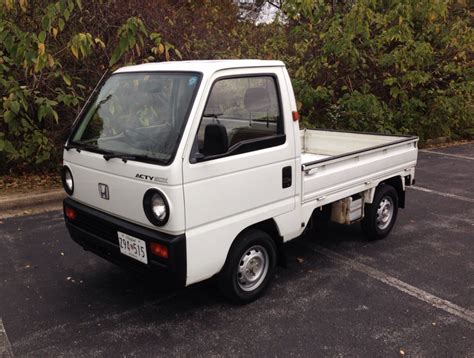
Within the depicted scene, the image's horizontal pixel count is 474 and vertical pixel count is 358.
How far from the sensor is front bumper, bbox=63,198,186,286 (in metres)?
2.83

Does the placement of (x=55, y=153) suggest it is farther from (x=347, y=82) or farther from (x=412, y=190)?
(x=347, y=82)

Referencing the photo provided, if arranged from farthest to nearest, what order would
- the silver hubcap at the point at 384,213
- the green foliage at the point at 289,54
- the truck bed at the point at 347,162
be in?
the green foliage at the point at 289,54 < the silver hubcap at the point at 384,213 < the truck bed at the point at 347,162

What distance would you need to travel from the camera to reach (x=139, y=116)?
10.9 feet

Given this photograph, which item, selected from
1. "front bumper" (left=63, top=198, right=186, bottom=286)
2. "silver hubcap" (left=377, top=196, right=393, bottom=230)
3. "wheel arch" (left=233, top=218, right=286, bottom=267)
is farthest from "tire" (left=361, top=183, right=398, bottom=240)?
"front bumper" (left=63, top=198, right=186, bottom=286)

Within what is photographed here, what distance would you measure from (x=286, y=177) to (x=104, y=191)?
4.62ft

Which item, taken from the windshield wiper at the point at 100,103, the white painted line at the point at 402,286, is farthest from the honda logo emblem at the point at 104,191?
the white painted line at the point at 402,286

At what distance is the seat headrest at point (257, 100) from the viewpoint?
3.34 metres

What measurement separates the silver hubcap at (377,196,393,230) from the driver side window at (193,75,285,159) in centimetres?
194

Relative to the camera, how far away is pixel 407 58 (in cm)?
952

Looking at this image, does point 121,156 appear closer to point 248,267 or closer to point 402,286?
point 248,267

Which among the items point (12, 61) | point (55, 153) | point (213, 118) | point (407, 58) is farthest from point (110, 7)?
point (407, 58)

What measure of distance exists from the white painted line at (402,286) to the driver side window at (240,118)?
5.24 ft

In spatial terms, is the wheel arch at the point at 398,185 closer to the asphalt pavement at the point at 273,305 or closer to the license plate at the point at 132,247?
the asphalt pavement at the point at 273,305

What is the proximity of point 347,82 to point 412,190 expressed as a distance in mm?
4096
